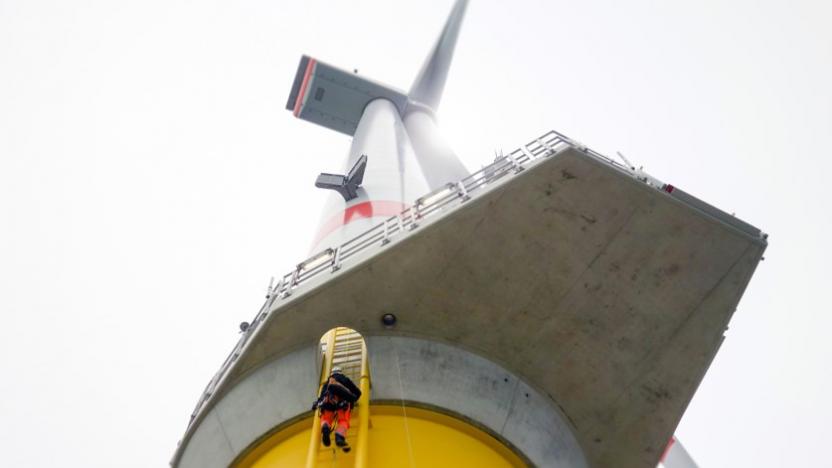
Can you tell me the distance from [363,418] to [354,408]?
15.4 inches

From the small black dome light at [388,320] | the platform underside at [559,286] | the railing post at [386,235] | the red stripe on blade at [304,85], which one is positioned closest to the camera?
the platform underside at [559,286]

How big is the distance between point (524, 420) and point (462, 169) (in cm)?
1584

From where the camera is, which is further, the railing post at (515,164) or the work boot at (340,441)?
the railing post at (515,164)

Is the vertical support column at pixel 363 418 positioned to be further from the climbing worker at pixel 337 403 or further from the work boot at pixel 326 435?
the work boot at pixel 326 435

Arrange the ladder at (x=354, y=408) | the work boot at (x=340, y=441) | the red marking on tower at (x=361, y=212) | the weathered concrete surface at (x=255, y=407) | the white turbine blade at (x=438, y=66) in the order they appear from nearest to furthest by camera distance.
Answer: the work boot at (x=340, y=441)
the ladder at (x=354, y=408)
the weathered concrete surface at (x=255, y=407)
the red marking on tower at (x=361, y=212)
the white turbine blade at (x=438, y=66)

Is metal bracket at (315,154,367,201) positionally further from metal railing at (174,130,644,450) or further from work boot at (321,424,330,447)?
work boot at (321,424,330,447)

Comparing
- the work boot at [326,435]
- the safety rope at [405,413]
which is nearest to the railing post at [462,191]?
the safety rope at [405,413]

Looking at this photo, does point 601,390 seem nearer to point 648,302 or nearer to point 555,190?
point 648,302

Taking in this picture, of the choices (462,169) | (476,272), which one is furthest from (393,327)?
(462,169)

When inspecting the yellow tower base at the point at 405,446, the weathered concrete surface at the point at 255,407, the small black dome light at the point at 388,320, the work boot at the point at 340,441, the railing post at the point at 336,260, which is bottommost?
the work boot at the point at 340,441

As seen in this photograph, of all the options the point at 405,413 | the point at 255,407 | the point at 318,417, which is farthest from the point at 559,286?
the point at 255,407

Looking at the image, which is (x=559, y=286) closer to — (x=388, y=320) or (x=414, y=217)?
(x=414, y=217)

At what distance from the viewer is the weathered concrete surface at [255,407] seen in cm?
1087

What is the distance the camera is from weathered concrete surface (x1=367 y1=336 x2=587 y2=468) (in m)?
10.8
